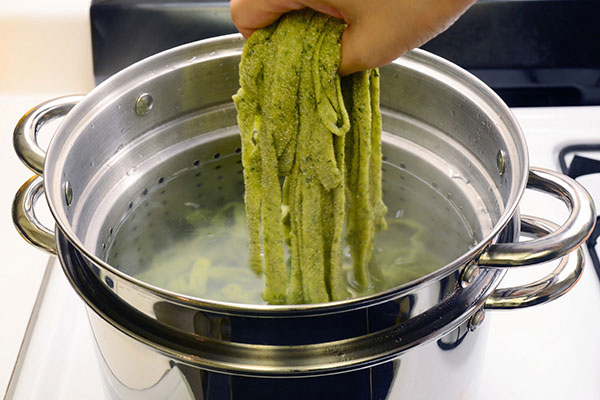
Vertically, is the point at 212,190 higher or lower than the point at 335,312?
higher

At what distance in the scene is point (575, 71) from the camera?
128cm

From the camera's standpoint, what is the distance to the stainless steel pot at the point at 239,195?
590 mm

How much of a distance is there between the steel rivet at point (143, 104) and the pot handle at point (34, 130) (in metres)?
0.08

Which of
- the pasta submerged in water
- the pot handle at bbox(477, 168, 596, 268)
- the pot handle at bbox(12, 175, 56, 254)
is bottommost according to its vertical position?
the pot handle at bbox(477, 168, 596, 268)

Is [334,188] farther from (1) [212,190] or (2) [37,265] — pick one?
(2) [37,265]

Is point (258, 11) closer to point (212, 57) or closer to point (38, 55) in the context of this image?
→ point (212, 57)

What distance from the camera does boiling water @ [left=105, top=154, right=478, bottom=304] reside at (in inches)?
33.6

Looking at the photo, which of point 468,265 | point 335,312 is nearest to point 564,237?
point 468,265

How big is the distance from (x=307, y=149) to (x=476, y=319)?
9.4 inches

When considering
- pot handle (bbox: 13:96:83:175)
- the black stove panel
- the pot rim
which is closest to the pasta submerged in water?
the pot rim

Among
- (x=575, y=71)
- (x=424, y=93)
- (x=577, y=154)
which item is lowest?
(x=424, y=93)

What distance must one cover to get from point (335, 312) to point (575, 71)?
0.94 metres

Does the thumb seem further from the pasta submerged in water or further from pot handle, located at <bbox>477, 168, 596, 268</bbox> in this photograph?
pot handle, located at <bbox>477, 168, 596, 268</bbox>

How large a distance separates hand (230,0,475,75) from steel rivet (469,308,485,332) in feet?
0.85
